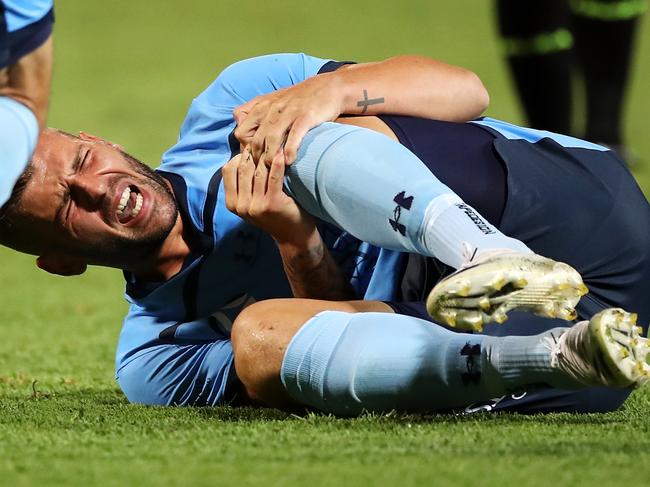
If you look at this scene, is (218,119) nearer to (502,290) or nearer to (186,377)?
(186,377)

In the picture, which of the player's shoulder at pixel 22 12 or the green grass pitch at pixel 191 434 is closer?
the green grass pitch at pixel 191 434

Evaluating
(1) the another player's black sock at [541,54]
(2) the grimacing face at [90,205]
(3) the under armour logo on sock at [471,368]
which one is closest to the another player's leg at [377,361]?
(3) the under armour logo on sock at [471,368]

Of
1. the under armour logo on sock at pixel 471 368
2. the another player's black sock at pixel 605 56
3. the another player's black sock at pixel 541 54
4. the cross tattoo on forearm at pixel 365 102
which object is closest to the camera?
the under armour logo on sock at pixel 471 368

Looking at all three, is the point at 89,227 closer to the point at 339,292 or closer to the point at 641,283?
the point at 339,292

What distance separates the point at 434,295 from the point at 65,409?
0.57 meters

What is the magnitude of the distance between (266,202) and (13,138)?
1.04 ft

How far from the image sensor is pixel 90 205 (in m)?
1.62

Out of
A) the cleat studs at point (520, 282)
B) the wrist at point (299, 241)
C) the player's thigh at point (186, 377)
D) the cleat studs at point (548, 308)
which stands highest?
the cleat studs at point (520, 282)

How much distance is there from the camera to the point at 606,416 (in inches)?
58.1

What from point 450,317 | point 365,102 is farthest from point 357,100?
point 450,317

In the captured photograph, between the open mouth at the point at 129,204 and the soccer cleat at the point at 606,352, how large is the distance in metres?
0.63

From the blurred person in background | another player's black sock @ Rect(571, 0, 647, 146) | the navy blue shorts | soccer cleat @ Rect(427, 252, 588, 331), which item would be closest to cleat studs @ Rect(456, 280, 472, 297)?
soccer cleat @ Rect(427, 252, 588, 331)

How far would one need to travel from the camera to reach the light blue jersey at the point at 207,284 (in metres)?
1.62

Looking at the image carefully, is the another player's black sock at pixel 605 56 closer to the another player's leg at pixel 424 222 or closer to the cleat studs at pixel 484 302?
the another player's leg at pixel 424 222
